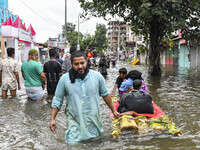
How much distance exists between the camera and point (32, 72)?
7.25 metres

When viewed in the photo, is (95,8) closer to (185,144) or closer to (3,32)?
(3,32)

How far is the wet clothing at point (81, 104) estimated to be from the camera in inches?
145

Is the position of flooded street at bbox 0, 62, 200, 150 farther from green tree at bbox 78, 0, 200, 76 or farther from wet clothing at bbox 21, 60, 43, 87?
green tree at bbox 78, 0, 200, 76

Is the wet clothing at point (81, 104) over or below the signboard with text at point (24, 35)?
below

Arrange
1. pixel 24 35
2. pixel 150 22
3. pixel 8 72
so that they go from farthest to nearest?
pixel 150 22
pixel 24 35
pixel 8 72

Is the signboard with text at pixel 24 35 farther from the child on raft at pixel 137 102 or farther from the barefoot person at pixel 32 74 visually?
the child on raft at pixel 137 102

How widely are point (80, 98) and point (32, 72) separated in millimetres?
3938

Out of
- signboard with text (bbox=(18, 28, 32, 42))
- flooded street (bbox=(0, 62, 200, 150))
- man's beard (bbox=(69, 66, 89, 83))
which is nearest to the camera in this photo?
man's beard (bbox=(69, 66, 89, 83))

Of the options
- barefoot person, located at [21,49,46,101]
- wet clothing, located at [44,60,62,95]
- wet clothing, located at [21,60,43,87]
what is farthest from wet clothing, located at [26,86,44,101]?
wet clothing, located at [44,60,62,95]

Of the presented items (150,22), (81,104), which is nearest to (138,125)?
(81,104)

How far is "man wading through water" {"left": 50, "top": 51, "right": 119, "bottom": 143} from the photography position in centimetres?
367

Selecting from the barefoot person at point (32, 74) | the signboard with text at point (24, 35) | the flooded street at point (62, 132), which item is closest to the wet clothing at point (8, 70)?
the flooded street at point (62, 132)

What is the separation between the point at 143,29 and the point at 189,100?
9.94 meters

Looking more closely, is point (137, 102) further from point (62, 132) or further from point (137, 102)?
point (62, 132)
